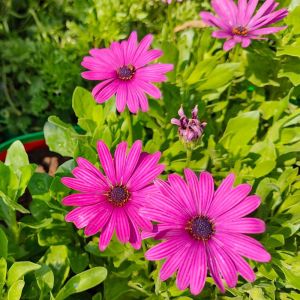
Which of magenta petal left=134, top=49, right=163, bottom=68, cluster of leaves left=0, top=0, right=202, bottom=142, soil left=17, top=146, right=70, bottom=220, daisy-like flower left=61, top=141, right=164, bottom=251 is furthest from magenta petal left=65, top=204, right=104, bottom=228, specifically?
cluster of leaves left=0, top=0, right=202, bottom=142

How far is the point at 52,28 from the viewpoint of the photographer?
1730 mm

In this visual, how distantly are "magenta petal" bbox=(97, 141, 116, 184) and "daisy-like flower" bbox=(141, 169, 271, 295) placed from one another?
0.11 m

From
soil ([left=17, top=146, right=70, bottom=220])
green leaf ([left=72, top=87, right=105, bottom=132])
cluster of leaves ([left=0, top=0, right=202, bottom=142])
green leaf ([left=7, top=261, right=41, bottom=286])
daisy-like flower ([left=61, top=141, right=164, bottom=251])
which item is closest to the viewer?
daisy-like flower ([left=61, top=141, right=164, bottom=251])

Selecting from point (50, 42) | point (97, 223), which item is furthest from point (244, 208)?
point (50, 42)

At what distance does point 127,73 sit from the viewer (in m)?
1.01

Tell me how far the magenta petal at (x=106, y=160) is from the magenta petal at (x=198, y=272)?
220 mm

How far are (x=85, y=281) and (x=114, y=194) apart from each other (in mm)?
224

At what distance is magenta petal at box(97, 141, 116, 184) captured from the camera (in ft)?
2.80

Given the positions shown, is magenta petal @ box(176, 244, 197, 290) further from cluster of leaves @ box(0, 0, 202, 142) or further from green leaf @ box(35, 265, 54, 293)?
cluster of leaves @ box(0, 0, 202, 142)

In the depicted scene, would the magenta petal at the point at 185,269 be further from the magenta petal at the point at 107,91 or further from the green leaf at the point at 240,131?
the green leaf at the point at 240,131

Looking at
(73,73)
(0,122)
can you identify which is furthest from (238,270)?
(0,122)

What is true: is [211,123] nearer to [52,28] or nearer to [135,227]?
Result: [135,227]

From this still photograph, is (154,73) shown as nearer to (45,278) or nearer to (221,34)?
(221,34)

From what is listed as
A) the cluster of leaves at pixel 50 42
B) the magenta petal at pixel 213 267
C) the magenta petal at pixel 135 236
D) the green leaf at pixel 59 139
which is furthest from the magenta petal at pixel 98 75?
the cluster of leaves at pixel 50 42
